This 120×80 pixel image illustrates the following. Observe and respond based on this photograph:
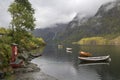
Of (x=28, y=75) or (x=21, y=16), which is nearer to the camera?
(x=28, y=75)

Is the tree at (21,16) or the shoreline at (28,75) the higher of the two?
the tree at (21,16)

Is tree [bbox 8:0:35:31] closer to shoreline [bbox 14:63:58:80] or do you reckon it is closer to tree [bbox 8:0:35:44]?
tree [bbox 8:0:35:44]

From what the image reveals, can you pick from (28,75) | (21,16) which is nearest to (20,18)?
(21,16)

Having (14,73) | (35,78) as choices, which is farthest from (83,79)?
(14,73)

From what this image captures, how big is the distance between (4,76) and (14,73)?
577cm

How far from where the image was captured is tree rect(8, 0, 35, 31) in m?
83.4

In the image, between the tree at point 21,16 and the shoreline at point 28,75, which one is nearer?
the shoreline at point 28,75

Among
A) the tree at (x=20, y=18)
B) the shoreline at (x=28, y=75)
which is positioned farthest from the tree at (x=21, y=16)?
the shoreline at (x=28, y=75)

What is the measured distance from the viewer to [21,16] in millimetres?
83875

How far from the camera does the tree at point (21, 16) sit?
83.4 metres

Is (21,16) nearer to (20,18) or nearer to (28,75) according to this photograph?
(20,18)

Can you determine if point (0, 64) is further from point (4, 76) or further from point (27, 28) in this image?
point (27, 28)

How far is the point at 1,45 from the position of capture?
56469mm

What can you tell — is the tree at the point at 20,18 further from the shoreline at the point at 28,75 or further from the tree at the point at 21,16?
the shoreline at the point at 28,75
